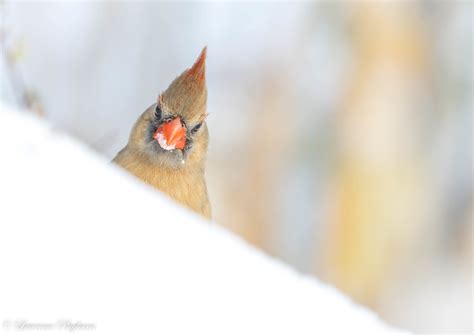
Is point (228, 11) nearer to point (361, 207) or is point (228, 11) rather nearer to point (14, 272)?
point (361, 207)

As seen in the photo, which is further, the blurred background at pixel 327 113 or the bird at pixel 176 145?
the blurred background at pixel 327 113

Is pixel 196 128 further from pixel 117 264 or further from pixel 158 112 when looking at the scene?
pixel 117 264

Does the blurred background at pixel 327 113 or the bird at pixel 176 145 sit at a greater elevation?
the blurred background at pixel 327 113

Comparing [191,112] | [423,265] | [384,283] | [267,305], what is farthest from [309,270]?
[267,305]

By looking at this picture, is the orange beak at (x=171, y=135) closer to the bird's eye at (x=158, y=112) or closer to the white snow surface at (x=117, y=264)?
the bird's eye at (x=158, y=112)

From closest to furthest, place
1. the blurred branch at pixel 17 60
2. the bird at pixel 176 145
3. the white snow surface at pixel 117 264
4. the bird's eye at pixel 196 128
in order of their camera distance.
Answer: the white snow surface at pixel 117 264 → the blurred branch at pixel 17 60 → the bird at pixel 176 145 → the bird's eye at pixel 196 128

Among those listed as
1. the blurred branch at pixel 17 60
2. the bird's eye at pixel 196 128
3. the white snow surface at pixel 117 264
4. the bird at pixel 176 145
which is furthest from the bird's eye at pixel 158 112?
the white snow surface at pixel 117 264

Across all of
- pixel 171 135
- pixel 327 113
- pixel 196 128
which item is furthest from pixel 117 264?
pixel 327 113
